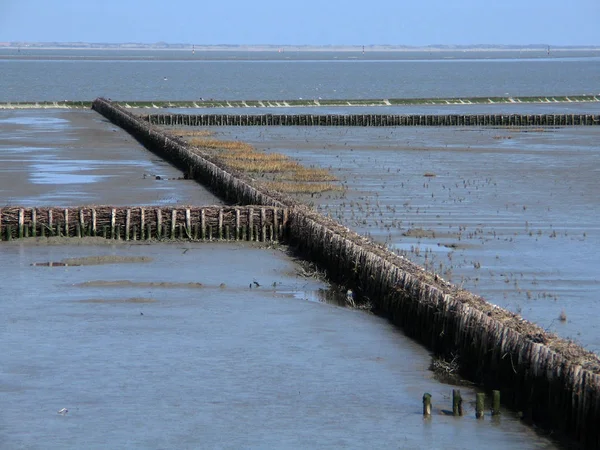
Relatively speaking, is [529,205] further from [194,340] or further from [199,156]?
→ [194,340]

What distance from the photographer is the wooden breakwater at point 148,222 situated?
100ft

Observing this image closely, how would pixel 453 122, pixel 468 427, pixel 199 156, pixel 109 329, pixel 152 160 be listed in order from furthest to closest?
pixel 453 122 < pixel 152 160 < pixel 199 156 < pixel 109 329 < pixel 468 427

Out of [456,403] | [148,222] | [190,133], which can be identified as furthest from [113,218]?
[190,133]

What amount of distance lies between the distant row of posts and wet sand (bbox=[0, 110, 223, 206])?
21246 mm

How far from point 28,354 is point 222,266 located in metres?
8.72

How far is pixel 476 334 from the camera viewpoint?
17.3m

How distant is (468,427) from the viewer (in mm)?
15594

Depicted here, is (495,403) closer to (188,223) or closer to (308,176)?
(188,223)

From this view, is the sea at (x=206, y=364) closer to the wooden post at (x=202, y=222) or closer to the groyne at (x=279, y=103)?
the wooden post at (x=202, y=222)

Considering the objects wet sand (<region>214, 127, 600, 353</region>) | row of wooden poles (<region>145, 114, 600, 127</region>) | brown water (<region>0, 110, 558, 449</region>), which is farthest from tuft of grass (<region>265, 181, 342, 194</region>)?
row of wooden poles (<region>145, 114, 600, 127</region>)

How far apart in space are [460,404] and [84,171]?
3262 cm

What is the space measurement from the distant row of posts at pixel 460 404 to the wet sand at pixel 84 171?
21.2m

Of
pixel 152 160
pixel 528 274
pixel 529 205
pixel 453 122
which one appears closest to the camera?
pixel 528 274

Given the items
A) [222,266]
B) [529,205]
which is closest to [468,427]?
[222,266]
